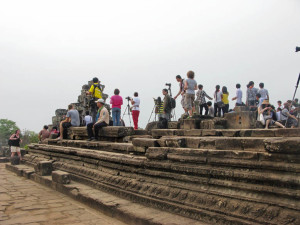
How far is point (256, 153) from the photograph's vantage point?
9.91 feet

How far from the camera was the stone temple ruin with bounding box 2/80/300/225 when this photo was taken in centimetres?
276

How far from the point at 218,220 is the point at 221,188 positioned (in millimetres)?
382

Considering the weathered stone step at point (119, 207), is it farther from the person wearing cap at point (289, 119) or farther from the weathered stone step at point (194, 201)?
the person wearing cap at point (289, 119)

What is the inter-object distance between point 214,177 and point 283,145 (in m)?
0.95

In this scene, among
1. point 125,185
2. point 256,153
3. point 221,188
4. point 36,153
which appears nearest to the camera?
point 256,153

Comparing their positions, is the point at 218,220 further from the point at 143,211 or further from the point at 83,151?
the point at 83,151

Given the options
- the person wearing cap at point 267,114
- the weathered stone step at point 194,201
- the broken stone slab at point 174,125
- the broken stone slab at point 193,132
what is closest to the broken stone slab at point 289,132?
the weathered stone step at point 194,201

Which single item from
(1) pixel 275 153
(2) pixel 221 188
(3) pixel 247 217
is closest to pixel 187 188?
(2) pixel 221 188

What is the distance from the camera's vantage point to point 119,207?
4.07 m

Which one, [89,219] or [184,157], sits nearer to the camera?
[184,157]

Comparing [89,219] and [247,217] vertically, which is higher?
[247,217]

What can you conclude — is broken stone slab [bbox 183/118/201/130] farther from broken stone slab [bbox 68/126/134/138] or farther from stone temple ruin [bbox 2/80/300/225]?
broken stone slab [bbox 68/126/134/138]

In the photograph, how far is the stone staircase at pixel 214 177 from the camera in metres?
2.73

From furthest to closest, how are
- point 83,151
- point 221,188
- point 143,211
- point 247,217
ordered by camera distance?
point 83,151 < point 143,211 < point 221,188 < point 247,217
